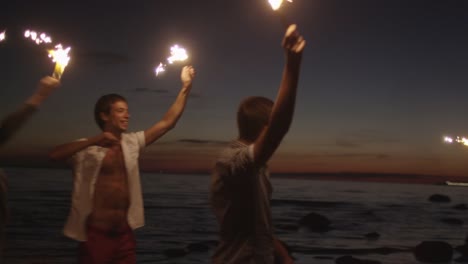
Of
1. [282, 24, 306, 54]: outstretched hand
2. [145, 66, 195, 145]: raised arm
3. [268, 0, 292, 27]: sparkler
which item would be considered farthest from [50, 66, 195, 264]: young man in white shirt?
[268, 0, 292, 27]: sparkler

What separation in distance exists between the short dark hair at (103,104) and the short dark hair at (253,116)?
265 centimetres

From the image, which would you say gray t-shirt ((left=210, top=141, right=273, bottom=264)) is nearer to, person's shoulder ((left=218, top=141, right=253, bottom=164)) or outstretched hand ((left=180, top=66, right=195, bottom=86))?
person's shoulder ((left=218, top=141, right=253, bottom=164))

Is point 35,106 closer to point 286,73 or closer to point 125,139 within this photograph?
point 125,139

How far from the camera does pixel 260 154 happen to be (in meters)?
3.12

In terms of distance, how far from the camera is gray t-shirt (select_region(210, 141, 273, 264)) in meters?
3.40

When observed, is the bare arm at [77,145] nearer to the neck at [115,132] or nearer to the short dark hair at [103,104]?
the neck at [115,132]

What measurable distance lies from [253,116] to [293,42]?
926mm

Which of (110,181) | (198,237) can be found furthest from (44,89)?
(198,237)

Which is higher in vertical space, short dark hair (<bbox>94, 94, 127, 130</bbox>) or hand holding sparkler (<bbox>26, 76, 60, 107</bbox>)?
short dark hair (<bbox>94, 94, 127, 130</bbox>)

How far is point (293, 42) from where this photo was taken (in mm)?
2758

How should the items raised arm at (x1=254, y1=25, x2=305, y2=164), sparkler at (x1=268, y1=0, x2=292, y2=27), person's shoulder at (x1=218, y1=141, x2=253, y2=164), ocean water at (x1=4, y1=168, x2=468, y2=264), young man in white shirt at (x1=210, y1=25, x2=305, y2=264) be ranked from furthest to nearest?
ocean water at (x1=4, y1=168, x2=468, y2=264) → young man in white shirt at (x1=210, y1=25, x2=305, y2=264) → person's shoulder at (x1=218, y1=141, x2=253, y2=164) → raised arm at (x1=254, y1=25, x2=305, y2=164) → sparkler at (x1=268, y1=0, x2=292, y2=27)

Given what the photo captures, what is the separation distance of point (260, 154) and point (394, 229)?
1448 inches

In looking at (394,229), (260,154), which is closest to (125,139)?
(260,154)

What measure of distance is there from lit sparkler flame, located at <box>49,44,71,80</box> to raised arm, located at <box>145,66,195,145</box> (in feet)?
4.19
